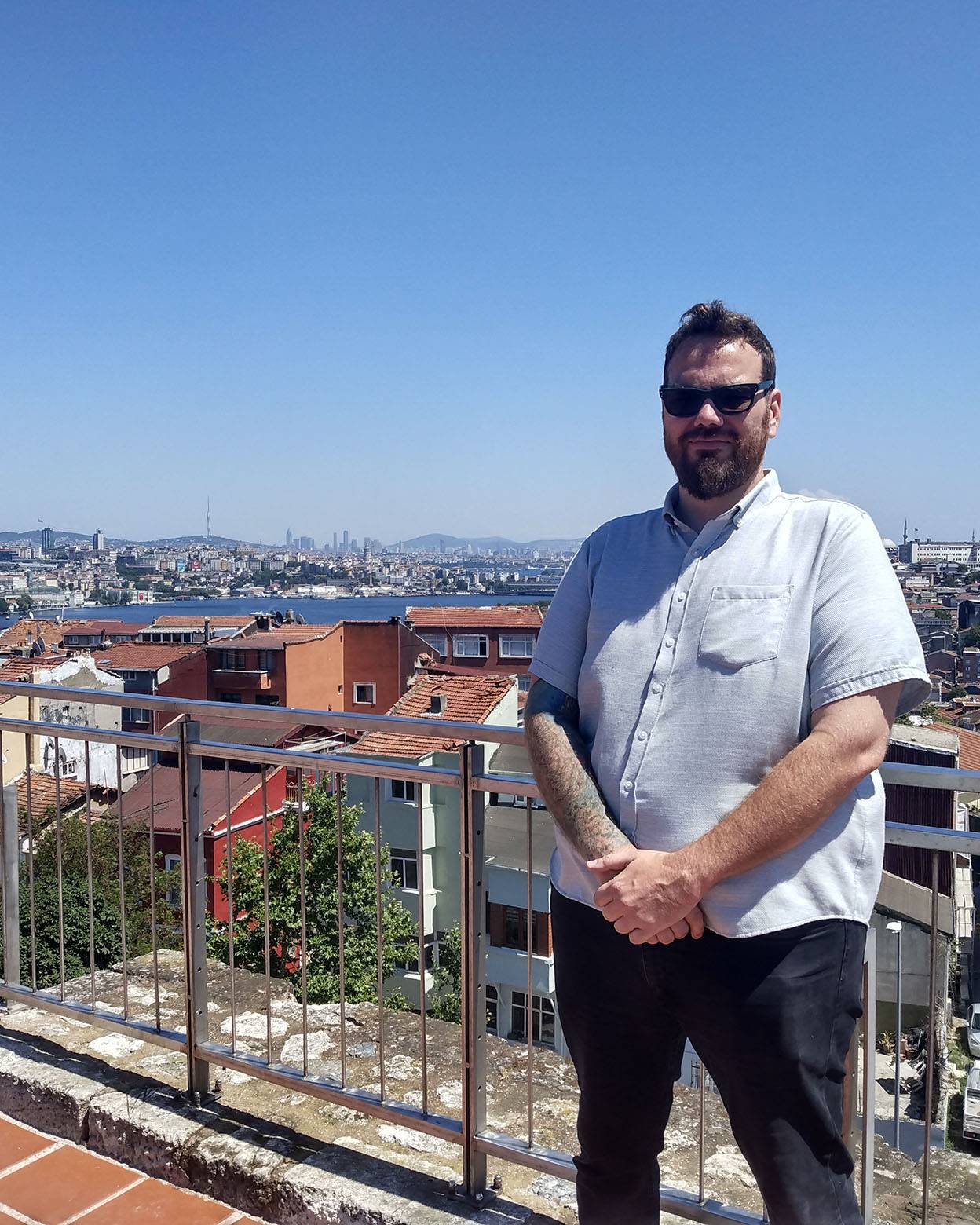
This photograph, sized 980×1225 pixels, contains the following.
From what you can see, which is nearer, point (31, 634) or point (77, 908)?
point (77, 908)

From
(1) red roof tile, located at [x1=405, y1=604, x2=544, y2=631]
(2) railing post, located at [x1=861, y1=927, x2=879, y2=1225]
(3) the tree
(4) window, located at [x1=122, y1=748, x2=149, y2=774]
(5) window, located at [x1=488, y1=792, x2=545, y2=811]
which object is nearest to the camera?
(2) railing post, located at [x1=861, y1=927, x2=879, y2=1225]

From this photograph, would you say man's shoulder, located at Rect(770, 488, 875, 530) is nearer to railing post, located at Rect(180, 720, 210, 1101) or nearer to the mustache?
the mustache

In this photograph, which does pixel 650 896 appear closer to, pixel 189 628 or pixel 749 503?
pixel 749 503

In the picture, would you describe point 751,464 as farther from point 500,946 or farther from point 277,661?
point 277,661

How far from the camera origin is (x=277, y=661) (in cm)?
4006

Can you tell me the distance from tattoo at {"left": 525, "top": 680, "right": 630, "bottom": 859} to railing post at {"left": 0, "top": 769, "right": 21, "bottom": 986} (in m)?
2.37

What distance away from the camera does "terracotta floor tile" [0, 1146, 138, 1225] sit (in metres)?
2.57

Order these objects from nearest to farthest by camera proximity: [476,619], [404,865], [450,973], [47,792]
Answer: [404,865] → [450,973] → [47,792] → [476,619]

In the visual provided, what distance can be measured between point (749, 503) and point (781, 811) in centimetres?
61

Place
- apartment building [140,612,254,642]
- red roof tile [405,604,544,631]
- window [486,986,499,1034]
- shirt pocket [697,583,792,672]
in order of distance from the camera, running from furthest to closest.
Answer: apartment building [140,612,254,642]
red roof tile [405,604,544,631]
window [486,986,499,1034]
shirt pocket [697,583,792,672]

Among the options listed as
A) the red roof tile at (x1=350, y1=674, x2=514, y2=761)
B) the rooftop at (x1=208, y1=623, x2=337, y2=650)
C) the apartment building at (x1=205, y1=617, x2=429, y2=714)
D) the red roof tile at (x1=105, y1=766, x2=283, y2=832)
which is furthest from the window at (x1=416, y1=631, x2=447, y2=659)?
the red roof tile at (x1=105, y1=766, x2=283, y2=832)

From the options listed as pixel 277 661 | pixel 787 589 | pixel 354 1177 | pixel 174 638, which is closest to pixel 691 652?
pixel 787 589

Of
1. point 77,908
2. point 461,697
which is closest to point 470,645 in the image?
point 461,697

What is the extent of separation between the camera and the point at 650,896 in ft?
5.44
